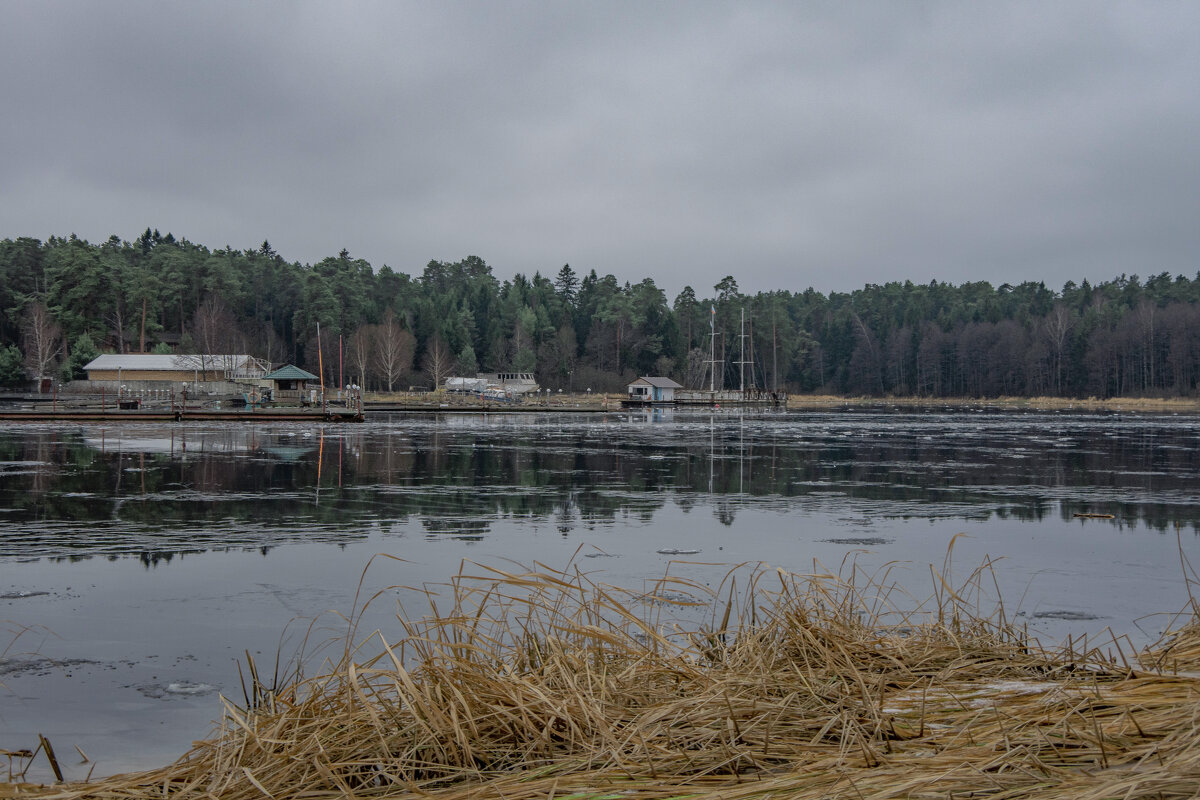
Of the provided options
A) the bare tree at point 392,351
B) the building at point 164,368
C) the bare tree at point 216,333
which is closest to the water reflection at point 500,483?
the building at point 164,368

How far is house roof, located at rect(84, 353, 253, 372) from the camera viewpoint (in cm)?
8081

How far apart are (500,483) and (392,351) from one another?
77391 mm

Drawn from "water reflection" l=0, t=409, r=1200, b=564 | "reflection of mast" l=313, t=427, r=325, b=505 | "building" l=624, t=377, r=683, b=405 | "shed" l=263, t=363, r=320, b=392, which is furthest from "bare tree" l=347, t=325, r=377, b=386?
"water reflection" l=0, t=409, r=1200, b=564

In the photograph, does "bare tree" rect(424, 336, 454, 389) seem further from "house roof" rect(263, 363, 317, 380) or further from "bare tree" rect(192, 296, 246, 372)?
"house roof" rect(263, 363, 317, 380)

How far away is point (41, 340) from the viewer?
83688mm

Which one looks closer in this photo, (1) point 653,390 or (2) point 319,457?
(2) point 319,457

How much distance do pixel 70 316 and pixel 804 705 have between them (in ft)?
347

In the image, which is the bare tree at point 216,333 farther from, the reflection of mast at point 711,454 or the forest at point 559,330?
the reflection of mast at point 711,454

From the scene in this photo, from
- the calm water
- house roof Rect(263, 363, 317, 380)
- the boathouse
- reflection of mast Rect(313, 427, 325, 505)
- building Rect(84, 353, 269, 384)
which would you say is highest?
building Rect(84, 353, 269, 384)

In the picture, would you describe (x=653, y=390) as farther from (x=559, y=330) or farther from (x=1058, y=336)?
(x=1058, y=336)

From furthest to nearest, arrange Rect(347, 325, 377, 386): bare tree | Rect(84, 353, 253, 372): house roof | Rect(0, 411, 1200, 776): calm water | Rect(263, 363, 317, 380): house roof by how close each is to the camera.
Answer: Rect(347, 325, 377, 386): bare tree
Rect(84, 353, 253, 372): house roof
Rect(263, 363, 317, 380): house roof
Rect(0, 411, 1200, 776): calm water

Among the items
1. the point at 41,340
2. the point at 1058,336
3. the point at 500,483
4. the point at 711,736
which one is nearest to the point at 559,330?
the point at 41,340

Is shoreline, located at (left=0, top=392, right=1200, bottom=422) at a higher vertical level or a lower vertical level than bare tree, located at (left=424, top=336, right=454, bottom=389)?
lower

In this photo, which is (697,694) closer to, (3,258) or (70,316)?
(70,316)
